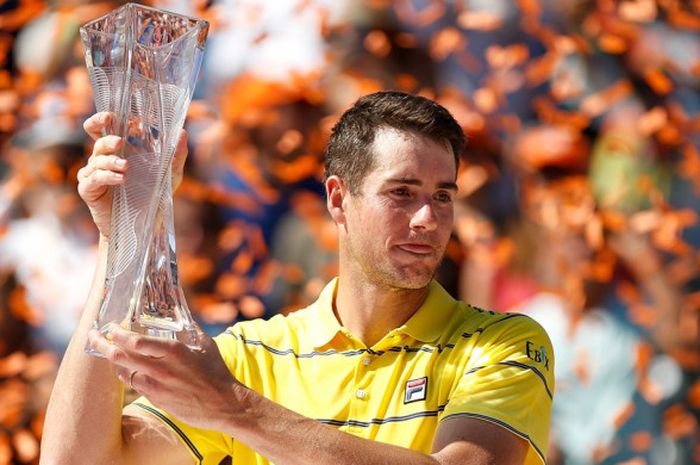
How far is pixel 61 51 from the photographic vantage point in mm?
2959

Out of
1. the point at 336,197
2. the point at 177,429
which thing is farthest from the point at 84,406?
the point at 336,197

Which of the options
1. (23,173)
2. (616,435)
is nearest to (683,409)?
(616,435)

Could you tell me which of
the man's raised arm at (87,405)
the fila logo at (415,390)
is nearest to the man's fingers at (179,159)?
the man's raised arm at (87,405)

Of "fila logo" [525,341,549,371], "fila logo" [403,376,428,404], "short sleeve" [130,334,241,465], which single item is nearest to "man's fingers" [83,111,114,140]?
"short sleeve" [130,334,241,465]

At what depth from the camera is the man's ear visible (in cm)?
200

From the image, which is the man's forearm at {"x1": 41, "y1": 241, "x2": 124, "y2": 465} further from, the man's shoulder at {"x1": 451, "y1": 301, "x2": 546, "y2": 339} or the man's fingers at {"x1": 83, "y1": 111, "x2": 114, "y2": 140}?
the man's shoulder at {"x1": 451, "y1": 301, "x2": 546, "y2": 339}

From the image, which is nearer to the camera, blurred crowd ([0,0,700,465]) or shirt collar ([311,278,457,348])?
shirt collar ([311,278,457,348])

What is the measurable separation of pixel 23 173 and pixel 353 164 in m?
1.24

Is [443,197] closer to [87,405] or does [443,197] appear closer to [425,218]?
[425,218]

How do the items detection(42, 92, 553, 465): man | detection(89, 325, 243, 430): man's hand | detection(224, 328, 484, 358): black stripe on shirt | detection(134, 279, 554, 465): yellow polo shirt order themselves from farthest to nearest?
1. detection(224, 328, 484, 358): black stripe on shirt
2. detection(134, 279, 554, 465): yellow polo shirt
3. detection(42, 92, 553, 465): man
4. detection(89, 325, 243, 430): man's hand

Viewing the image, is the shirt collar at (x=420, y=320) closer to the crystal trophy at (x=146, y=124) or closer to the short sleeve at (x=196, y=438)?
the short sleeve at (x=196, y=438)

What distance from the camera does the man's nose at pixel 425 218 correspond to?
5.85 ft

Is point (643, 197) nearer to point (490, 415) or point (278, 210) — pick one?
point (278, 210)

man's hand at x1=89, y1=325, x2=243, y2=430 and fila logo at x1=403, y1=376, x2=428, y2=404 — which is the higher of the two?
man's hand at x1=89, y1=325, x2=243, y2=430
